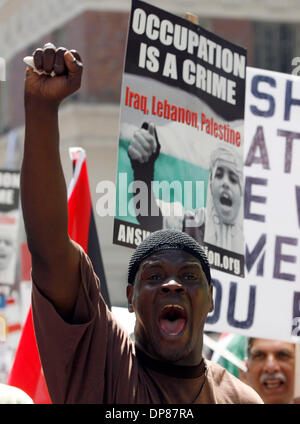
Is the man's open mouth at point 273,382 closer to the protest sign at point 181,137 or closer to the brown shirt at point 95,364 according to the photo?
the protest sign at point 181,137

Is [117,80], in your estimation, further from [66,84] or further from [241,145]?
[66,84]

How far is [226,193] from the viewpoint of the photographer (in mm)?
4504

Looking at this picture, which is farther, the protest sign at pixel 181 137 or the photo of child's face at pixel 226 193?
the photo of child's face at pixel 226 193

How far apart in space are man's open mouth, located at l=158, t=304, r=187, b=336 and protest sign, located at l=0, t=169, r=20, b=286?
12.6 feet

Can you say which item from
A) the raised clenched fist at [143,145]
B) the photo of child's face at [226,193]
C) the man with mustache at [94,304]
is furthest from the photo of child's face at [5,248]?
the man with mustache at [94,304]

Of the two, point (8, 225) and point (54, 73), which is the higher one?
point (8, 225)

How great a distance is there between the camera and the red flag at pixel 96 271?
419 cm

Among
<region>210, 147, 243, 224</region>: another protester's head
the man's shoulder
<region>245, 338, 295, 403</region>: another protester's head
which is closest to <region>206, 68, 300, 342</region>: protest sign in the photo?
<region>210, 147, 243, 224</region>: another protester's head

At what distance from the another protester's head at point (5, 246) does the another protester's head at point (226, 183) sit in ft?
7.40

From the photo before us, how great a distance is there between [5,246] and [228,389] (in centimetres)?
388

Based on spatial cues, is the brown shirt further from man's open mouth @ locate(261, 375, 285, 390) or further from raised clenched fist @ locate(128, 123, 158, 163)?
man's open mouth @ locate(261, 375, 285, 390)

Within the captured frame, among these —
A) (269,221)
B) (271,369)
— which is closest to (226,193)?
(269,221)

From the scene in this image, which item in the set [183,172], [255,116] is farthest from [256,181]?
[183,172]

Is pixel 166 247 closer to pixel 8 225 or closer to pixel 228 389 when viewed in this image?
pixel 228 389
